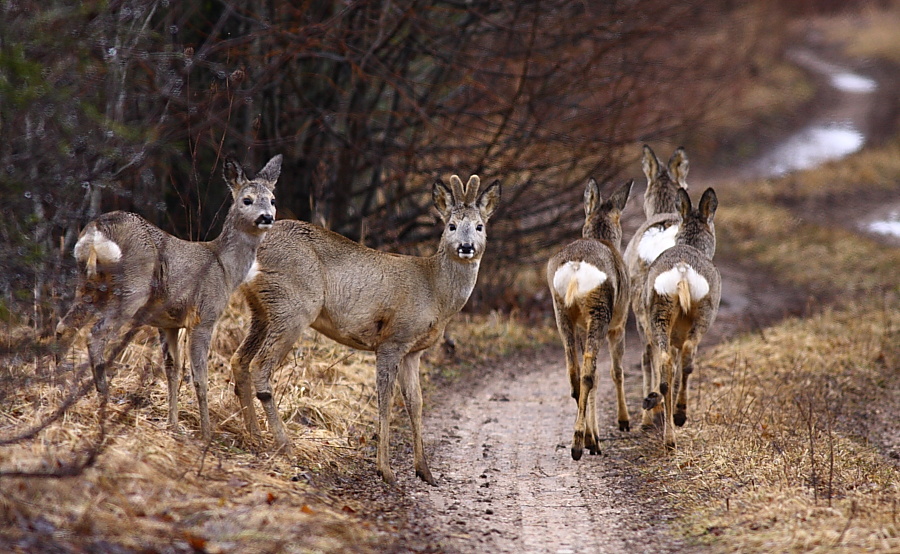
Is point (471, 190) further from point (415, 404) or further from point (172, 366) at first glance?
point (172, 366)

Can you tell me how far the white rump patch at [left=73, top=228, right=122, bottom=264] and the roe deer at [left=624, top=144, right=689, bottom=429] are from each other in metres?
5.11

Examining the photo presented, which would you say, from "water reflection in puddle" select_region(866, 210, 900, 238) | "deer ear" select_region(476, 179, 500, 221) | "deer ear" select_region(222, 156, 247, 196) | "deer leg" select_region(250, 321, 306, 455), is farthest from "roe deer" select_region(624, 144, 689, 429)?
"water reflection in puddle" select_region(866, 210, 900, 238)

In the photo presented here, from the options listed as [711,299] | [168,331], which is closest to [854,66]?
[711,299]

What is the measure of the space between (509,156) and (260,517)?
9734mm

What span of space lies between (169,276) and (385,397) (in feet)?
6.01

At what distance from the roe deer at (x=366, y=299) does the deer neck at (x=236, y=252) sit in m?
0.13

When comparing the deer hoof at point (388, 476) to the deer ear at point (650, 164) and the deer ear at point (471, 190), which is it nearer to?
the deer ear at point (471, 190)

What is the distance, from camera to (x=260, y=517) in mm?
5816

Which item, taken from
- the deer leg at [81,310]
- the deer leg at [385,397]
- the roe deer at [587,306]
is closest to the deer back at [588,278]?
the roe deer at [587,306]

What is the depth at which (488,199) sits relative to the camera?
27.6ft

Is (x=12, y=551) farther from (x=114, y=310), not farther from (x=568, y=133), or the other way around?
(x=568, y=133)

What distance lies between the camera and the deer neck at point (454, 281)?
8250 mm

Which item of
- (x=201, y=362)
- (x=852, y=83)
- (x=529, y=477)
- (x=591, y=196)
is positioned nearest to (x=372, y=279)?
(x=201, y=362)

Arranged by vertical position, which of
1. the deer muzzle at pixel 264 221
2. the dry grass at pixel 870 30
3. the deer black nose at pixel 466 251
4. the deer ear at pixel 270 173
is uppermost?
the dry grass at pixel 870 30
